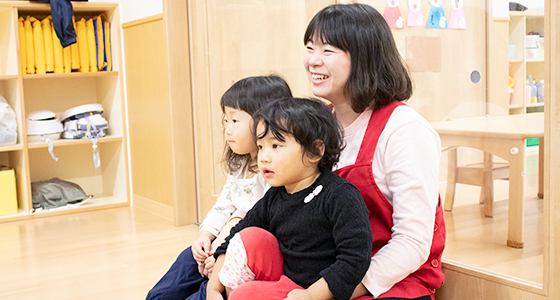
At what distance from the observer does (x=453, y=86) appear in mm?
1621

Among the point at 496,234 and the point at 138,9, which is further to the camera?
the point at 138,9

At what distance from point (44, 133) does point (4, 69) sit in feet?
1.47

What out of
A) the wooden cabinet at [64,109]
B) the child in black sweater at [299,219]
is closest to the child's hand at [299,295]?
the child in black sweater at [299,219]

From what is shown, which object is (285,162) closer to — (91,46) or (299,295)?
(299,295)

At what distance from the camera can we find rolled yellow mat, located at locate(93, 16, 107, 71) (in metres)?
3.48

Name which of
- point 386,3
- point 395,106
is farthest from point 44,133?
point 395,106

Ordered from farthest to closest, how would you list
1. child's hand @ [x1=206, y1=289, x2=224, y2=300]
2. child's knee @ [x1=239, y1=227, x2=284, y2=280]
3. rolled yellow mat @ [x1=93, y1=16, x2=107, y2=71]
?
rolled yellow mat @ [x1=93, y1=16, x2=107, y2=71], child's hand @ [x1=206, y1=289, x2=224, y2=300], child's knee @ [x1=239, y1=227, x2=284, y2=280]

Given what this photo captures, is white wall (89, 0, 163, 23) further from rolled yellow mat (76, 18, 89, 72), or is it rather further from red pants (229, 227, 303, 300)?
red pants (229, 227, 303, 300)

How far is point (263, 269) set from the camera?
1282 millimetres

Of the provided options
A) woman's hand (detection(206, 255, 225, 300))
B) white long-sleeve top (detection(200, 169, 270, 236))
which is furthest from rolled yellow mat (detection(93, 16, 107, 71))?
woman's hand (detection(206, 255, 225, 300))

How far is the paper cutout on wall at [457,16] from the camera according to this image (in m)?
1.57

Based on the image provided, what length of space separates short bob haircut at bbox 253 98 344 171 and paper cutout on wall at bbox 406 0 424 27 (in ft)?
1.84

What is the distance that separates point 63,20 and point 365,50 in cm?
244

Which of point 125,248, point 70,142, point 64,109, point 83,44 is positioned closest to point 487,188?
point 125,248
